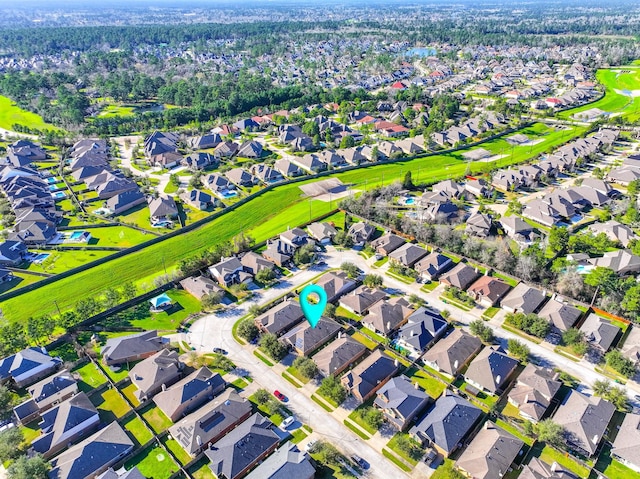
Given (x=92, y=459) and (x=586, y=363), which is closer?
(x=92, y=459)

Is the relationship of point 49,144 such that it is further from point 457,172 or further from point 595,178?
point 595,178

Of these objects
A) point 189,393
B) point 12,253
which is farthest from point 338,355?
point 12,253

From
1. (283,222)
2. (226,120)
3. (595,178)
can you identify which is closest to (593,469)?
(283,222)

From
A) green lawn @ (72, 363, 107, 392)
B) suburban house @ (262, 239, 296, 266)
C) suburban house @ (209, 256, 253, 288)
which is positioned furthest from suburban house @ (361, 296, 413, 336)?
green lawn @ (72, 363, 107, 392)

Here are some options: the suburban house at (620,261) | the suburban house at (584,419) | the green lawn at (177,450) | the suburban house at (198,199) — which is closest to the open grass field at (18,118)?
the suburban house at (198,199)

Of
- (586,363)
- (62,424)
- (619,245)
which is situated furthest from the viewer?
(619,245)

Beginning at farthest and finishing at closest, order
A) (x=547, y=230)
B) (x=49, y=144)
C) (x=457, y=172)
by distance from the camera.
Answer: (x=49, y=144) → (x=457, y=172) → (x=547, y=230)
